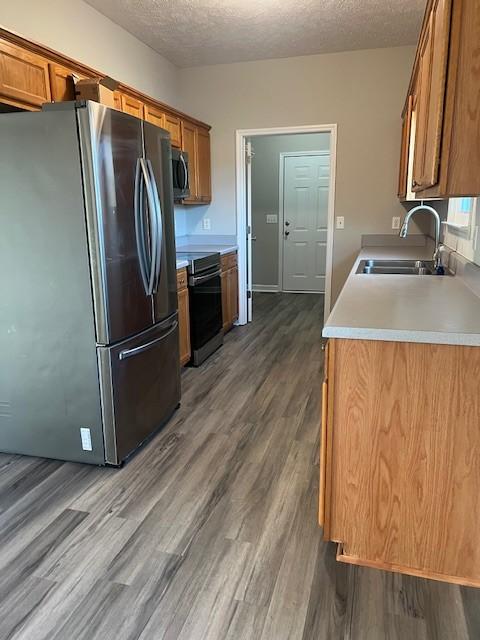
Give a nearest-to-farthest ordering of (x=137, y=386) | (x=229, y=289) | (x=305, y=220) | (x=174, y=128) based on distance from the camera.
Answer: (x=137, y=386) → (x=174, y=128) → (x=229, y=289) → (x=305, y=220)

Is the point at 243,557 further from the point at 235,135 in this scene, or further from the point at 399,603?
the point at 235,135

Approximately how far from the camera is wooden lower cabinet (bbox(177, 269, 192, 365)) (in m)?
3.58

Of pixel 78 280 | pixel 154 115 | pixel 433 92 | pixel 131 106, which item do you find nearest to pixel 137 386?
pixel 78 280

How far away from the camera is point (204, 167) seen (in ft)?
15.8

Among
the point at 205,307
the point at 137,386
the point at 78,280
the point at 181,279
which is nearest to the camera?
the point at 78,280

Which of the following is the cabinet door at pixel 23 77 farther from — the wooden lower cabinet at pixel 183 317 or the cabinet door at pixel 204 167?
the cabinet door at pixel 204 167

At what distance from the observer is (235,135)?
481 cm

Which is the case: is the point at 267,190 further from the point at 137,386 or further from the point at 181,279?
the point at 137,386

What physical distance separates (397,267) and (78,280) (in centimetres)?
225

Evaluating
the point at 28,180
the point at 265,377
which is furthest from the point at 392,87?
the point at 28,180

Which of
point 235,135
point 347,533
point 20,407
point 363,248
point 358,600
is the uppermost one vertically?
point 235,135

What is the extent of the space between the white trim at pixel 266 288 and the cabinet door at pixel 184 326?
358 centimetres

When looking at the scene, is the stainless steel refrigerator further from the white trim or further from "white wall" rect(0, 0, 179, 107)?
the white trim

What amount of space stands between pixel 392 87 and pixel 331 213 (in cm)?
125
